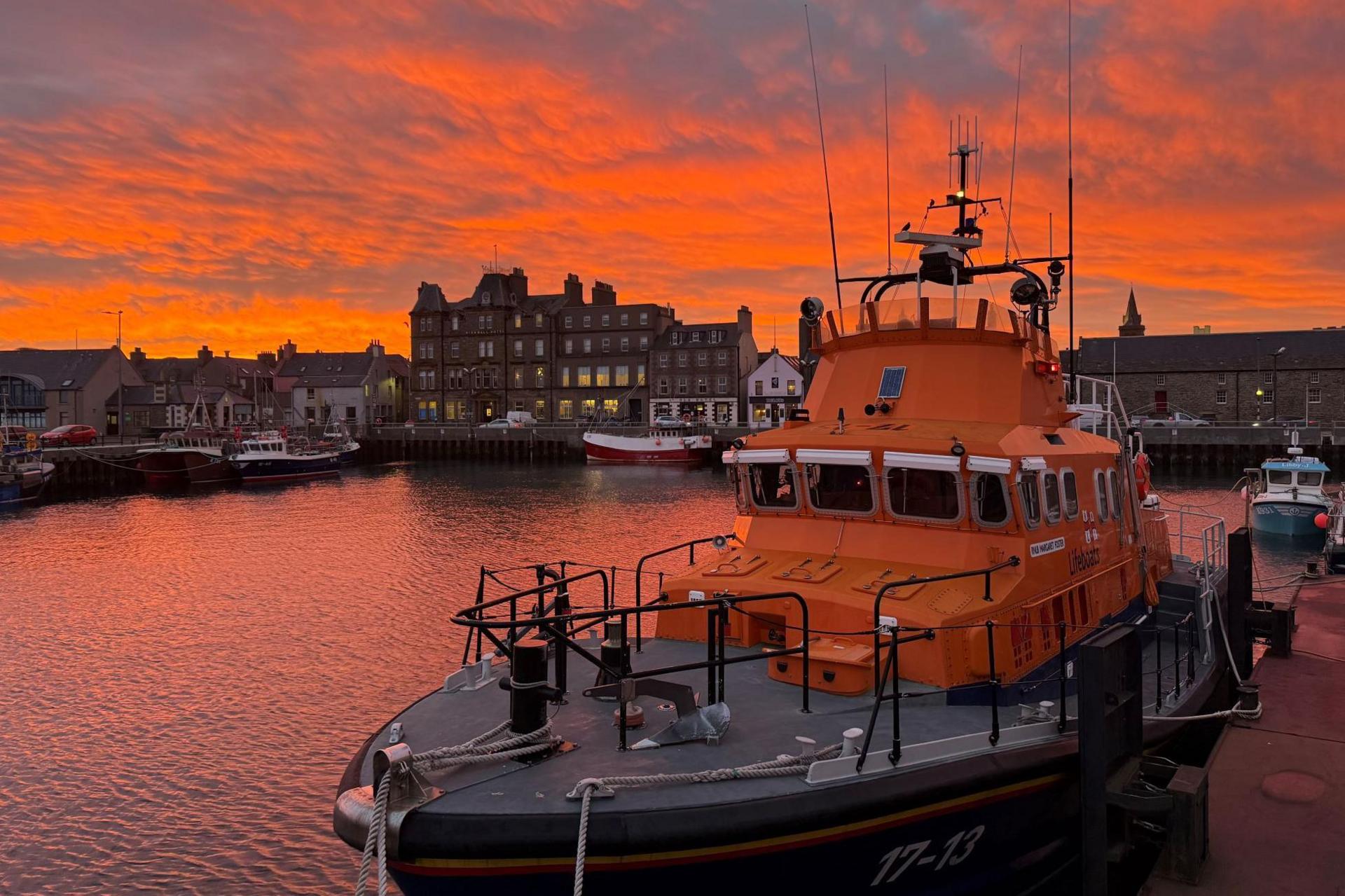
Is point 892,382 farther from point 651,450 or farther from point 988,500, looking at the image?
point 651,450

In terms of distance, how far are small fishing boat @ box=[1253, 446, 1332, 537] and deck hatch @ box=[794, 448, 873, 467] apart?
33786 millimetres

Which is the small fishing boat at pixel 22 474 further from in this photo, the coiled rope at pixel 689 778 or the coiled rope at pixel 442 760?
the coiled rope at pixel 689 778

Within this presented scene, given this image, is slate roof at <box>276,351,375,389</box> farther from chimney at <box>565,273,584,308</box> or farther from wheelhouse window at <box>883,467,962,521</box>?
wheelhouse window at <box>883,467,962,521</box>

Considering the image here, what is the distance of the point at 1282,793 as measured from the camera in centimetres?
909

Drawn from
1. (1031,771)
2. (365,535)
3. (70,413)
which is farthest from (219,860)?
(70,413)

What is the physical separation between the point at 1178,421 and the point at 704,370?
43.6 m

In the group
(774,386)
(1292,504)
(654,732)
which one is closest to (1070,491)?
(654,732)

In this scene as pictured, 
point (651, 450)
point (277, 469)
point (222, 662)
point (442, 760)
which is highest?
point (651, 450)

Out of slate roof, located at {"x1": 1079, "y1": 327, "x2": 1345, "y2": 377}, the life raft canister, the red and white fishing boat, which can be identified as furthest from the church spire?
the life raft canister

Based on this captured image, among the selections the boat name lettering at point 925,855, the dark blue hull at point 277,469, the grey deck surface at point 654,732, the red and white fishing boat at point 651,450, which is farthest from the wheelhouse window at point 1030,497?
the red and white fishing boat at point 651,450

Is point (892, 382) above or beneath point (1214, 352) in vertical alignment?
beneath

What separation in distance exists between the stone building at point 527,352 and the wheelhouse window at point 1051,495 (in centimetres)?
8543

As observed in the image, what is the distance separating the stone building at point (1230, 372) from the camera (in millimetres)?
76500

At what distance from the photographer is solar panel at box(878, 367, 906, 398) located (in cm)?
1055
